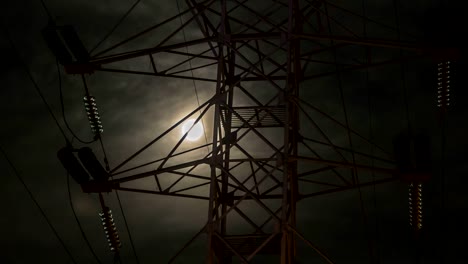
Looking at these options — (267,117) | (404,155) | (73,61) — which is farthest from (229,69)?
(404,155)

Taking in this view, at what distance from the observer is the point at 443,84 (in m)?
17.9

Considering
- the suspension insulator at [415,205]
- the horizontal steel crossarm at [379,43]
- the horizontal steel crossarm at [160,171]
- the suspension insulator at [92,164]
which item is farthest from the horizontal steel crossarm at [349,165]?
the suspension insulator at [92,164]

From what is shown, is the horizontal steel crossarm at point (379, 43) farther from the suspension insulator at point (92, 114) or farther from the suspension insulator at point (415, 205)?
the suspension insulator at point (92, 114)

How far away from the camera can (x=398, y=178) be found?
17.3 metres

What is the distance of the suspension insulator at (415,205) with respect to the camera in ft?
58.1

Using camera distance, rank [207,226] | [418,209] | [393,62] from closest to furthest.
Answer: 1. [207,226]
2. [418,209]
3. [393,62]

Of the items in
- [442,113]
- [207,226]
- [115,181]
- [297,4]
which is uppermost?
[297,4]

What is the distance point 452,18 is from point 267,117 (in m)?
6.50

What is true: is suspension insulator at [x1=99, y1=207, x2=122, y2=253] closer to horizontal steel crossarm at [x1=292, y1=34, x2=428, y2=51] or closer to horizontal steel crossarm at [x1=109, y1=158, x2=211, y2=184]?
horizontal steel crossarm at [x1=109, y1=158, x2=211, y2=184]

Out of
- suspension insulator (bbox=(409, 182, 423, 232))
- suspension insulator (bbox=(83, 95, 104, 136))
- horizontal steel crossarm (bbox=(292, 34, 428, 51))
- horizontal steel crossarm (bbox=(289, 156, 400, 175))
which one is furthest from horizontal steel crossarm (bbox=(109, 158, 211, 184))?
suspension insulator (bbox=(409, 182, 423, 232))

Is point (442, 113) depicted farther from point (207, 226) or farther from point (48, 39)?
point (48, 39)

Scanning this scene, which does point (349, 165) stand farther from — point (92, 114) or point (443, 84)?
point (92, 114)

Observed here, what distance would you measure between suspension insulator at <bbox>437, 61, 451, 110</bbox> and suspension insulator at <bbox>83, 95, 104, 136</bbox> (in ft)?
30.6

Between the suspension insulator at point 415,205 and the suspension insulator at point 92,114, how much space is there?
8603 millimetres
